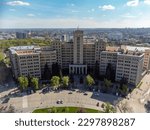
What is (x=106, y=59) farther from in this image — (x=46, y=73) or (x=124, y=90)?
(x=46, y=73)

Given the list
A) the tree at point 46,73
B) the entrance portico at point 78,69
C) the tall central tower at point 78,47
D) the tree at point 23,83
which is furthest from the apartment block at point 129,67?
the tree at point 23,83

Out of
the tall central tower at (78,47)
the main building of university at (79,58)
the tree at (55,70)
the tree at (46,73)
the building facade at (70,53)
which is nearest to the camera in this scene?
the main building of university at (79,58)

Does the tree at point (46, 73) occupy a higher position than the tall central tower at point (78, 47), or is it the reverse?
the tall central tower at point (78, 47)

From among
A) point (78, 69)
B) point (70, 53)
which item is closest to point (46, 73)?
point (78, 69)

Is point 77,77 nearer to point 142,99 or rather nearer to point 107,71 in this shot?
point 107,71

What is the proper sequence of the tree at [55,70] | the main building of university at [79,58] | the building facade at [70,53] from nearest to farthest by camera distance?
the main building of university at [79,58] → the tree at [55,70] → the building facade at [70,53]

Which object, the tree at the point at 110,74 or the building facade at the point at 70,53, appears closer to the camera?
the tree at the point at 110,74

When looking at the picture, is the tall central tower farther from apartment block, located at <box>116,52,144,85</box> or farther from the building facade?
apartment block, located at <box>116,52,144,85</box>

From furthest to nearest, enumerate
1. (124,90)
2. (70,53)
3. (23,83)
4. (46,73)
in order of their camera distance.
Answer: (70,53)
(46,73)
(23,83)
(124,90)

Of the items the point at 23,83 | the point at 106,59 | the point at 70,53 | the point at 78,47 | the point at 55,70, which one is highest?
the point at 78,47

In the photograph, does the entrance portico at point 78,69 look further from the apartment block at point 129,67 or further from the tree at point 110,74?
the apartment block at point 129,67
